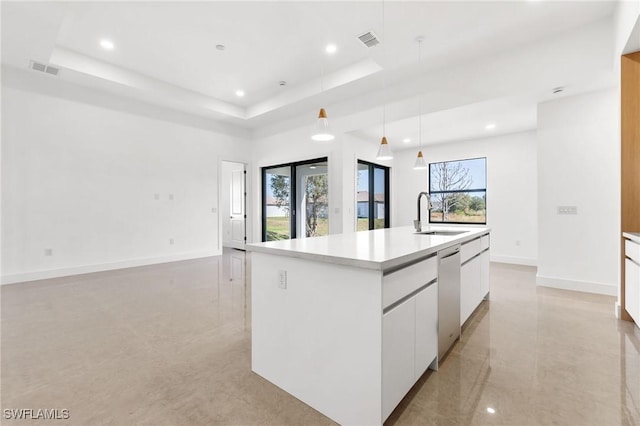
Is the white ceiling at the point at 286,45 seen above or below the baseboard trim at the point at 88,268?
above

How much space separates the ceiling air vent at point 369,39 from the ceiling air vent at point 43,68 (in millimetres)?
4477

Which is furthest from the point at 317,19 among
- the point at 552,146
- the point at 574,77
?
the point at 552,146

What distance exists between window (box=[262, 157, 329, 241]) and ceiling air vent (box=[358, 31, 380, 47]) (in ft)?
8.61

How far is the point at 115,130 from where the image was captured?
5.14m

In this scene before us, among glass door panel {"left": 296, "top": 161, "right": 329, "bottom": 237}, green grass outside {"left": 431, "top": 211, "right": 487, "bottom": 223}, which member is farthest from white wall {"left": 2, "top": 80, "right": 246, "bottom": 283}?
green grass outside {"left": 431, "top": 211, "right": 487, "bottom": 223}

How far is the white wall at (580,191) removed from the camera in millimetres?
3680

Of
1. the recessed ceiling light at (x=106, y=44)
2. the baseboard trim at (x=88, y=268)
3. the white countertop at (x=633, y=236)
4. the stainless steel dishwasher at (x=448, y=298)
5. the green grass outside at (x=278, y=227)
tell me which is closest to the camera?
the stainless steel dishwasher at (x=448, y=298)

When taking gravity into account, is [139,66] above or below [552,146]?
above

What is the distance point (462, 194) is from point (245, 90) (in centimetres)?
534

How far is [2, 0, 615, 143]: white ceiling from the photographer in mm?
3000

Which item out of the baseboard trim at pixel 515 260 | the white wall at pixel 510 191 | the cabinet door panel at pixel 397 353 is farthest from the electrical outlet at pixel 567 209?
the cabinet door panel at pixel 397 353

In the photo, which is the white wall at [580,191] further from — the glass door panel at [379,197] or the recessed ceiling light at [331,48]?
the glass door panel at [379,197]

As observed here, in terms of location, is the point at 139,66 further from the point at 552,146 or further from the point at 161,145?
the point at 552,146

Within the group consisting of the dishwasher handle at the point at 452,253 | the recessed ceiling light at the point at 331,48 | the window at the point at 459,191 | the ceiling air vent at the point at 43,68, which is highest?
the recessed ceiling light at the point at 331,48
